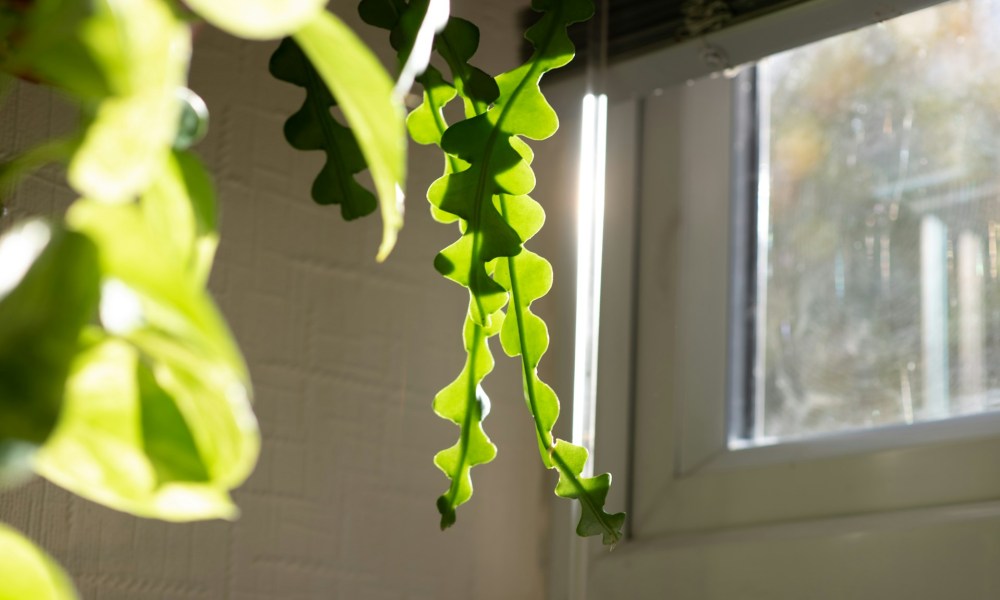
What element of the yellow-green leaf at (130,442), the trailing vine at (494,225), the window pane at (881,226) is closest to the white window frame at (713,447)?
the window pane at (881,226)

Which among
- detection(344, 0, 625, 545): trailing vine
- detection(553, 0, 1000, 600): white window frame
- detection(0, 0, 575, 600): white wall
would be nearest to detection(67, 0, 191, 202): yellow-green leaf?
detection(344, 0, 625, 545): trailing vine

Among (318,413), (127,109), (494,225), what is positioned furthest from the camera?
(318,413)

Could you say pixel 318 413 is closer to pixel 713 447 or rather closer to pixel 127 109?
pixel 713 447

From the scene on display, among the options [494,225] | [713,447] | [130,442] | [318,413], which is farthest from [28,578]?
[713,447]

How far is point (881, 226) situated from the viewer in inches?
42.5

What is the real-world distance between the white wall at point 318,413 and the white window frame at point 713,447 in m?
0.10

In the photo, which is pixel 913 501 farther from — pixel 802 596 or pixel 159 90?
pixel 159 90

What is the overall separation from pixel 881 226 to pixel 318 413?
56 cm

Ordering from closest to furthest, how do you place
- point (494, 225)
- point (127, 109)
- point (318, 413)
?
point (127, 109)
point (494, 225)
point (318, 413)

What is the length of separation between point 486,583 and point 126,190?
983mm

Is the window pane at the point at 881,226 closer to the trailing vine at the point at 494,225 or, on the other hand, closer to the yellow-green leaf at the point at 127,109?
the trailing vine at the point at 494,225

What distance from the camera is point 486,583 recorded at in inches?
44.4

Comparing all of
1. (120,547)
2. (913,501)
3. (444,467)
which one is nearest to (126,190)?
(444,467)

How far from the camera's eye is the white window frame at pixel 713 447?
0.93m
